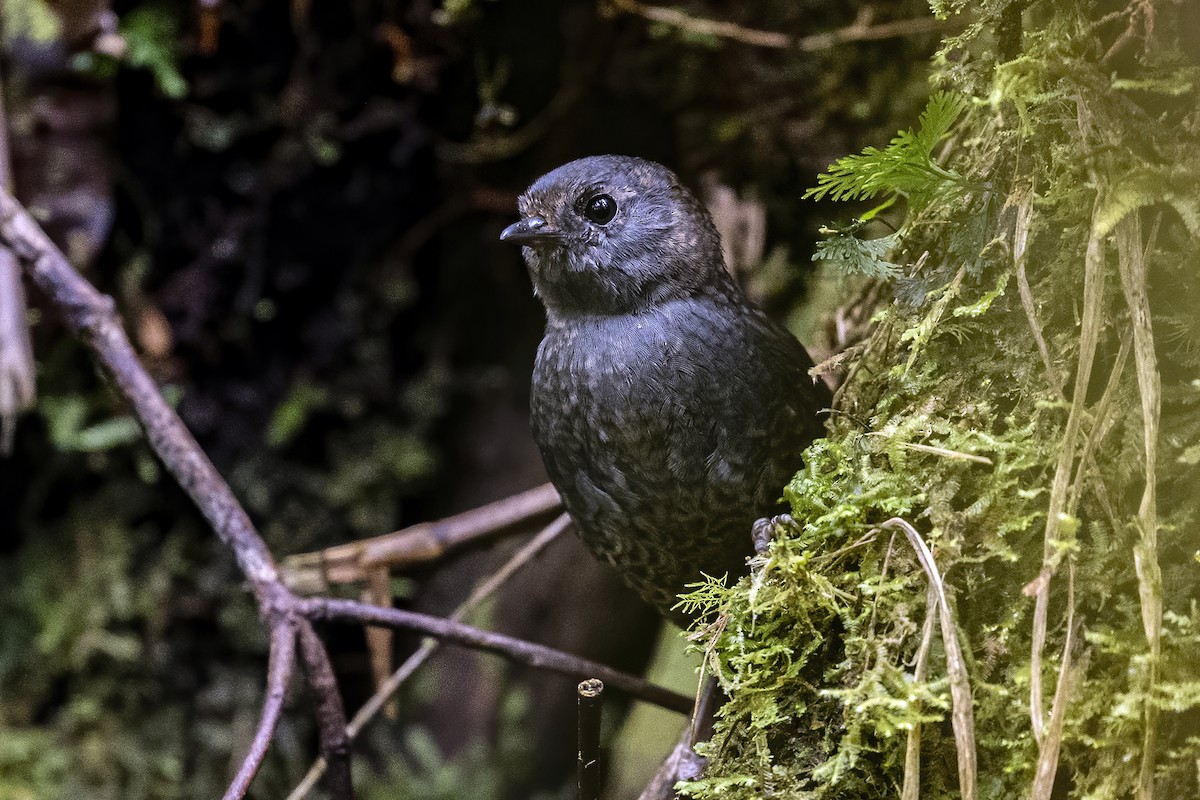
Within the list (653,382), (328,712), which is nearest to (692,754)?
(653,382)

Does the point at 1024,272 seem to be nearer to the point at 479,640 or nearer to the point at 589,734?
the point at 589,734

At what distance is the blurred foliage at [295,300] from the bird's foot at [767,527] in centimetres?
150

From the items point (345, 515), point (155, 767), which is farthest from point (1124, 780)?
point (155, 767)

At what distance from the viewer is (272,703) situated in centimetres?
189

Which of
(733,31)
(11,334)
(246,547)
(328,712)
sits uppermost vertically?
(733,31)

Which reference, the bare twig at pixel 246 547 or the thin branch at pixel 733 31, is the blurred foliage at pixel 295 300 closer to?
the thin branch at pixel 733 31

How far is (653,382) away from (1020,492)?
80 centimetres

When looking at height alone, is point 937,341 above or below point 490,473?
above

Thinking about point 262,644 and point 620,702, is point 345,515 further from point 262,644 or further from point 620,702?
point 620,702

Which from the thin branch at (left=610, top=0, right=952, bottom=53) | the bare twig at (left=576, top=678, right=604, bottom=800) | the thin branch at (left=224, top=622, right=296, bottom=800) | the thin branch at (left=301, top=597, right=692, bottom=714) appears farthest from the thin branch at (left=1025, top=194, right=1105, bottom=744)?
the thin branch at (left=610, top=0, right=952, bottom=53)

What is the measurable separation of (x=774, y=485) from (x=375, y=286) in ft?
6.34

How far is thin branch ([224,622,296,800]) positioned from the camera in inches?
69.2

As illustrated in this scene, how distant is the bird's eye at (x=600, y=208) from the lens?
217 centimetres

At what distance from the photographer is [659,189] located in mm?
2211
